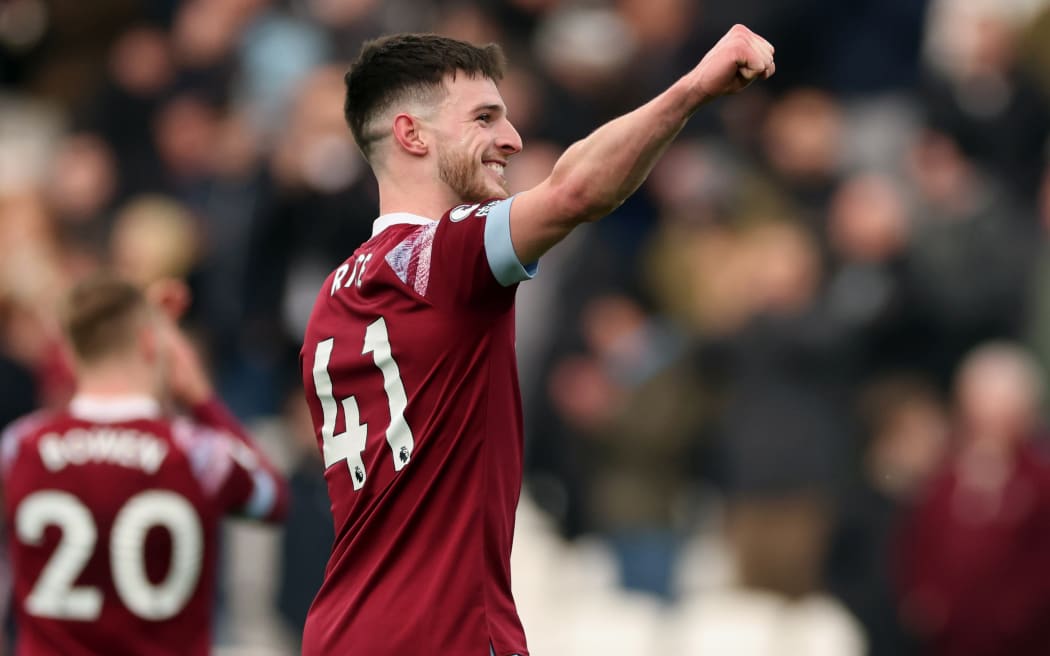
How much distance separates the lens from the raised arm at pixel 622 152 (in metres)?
3.99

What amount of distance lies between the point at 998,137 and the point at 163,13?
6.68 meters

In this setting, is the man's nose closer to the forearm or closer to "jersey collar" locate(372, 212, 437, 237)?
"jersey collar" locate(372, 212, 437, 237)

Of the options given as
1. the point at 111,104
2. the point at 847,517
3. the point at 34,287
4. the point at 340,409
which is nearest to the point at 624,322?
the point at 847,517

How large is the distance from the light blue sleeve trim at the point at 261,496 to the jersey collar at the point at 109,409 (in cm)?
44

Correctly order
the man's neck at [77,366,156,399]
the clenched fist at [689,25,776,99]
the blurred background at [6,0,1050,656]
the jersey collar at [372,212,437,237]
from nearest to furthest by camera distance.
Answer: the clenched fist at [689,25,776,99], the jersey collar at [372,212,437,237], the man's neck at [77,366,156,399], the blurred background at [6,0,1050,656]

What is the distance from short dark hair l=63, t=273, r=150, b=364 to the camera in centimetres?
605

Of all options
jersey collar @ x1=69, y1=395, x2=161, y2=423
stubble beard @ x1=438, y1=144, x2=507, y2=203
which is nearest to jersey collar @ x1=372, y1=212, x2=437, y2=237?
stubble beard @ x1=438, y1=144, x2=507, y2=203

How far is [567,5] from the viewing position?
1355 cm

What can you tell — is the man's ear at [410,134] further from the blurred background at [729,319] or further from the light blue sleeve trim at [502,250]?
the blurred background at [729,319]

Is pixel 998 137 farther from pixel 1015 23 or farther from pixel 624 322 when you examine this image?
pixel 624 322

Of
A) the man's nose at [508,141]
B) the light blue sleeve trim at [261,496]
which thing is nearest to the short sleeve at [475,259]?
the man's nose at [508,141]

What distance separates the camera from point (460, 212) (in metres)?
4.35

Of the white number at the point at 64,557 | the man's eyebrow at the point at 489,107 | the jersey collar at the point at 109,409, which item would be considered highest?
the man's eyebrow at the point at 489,107

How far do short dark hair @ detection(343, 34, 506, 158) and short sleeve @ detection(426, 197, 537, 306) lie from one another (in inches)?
17.0
